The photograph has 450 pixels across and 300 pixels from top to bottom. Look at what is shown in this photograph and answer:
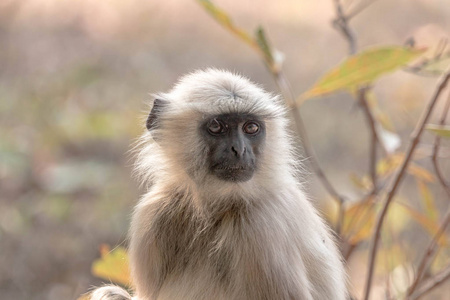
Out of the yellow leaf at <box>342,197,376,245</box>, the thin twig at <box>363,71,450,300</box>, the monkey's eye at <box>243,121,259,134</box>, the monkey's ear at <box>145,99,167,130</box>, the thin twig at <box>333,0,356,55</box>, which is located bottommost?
the yellow leaf at <box>342,197,376,245</box>

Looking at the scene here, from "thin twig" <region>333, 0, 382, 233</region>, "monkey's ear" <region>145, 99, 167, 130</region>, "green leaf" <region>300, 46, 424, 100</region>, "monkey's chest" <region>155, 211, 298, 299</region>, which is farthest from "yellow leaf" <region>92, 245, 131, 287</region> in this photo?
"green leaf" <region>300, 46, 424, 100</region>

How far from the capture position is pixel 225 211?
244cm

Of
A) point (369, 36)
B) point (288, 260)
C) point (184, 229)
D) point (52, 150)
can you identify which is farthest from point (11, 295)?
point (369, 36)

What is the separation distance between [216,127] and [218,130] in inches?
0.6

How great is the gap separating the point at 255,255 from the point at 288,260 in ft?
0.38

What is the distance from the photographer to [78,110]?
675cm

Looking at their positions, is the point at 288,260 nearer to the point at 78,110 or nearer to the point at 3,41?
the point at 78,110

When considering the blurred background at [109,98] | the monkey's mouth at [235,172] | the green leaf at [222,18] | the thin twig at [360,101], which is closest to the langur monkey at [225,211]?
the monkey's mouth at [235,172]

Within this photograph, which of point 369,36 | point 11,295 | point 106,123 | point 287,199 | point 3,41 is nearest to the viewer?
point 287,199

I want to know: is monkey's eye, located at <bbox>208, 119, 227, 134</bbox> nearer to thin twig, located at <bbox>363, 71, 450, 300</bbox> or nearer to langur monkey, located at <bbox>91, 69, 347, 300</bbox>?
langur monkey, located at <bbox>91, 69, 347, 300</bbox>

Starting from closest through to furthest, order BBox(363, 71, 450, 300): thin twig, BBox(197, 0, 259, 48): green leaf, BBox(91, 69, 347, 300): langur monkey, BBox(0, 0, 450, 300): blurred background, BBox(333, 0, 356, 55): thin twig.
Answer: BBox(363, 71, 450, 300): thin twig < BBox(91, 69, 347, 300): langur monkey < BBox(197, 0, 259, 48): green leaf < BBox(333, 0, 356, 55): thin twig < BBox(0, 0, 450, 300): blurred background

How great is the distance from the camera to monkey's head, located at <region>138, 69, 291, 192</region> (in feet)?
7.80

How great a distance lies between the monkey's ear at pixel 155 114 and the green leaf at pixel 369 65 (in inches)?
26.3

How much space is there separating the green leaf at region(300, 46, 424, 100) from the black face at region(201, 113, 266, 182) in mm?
330
